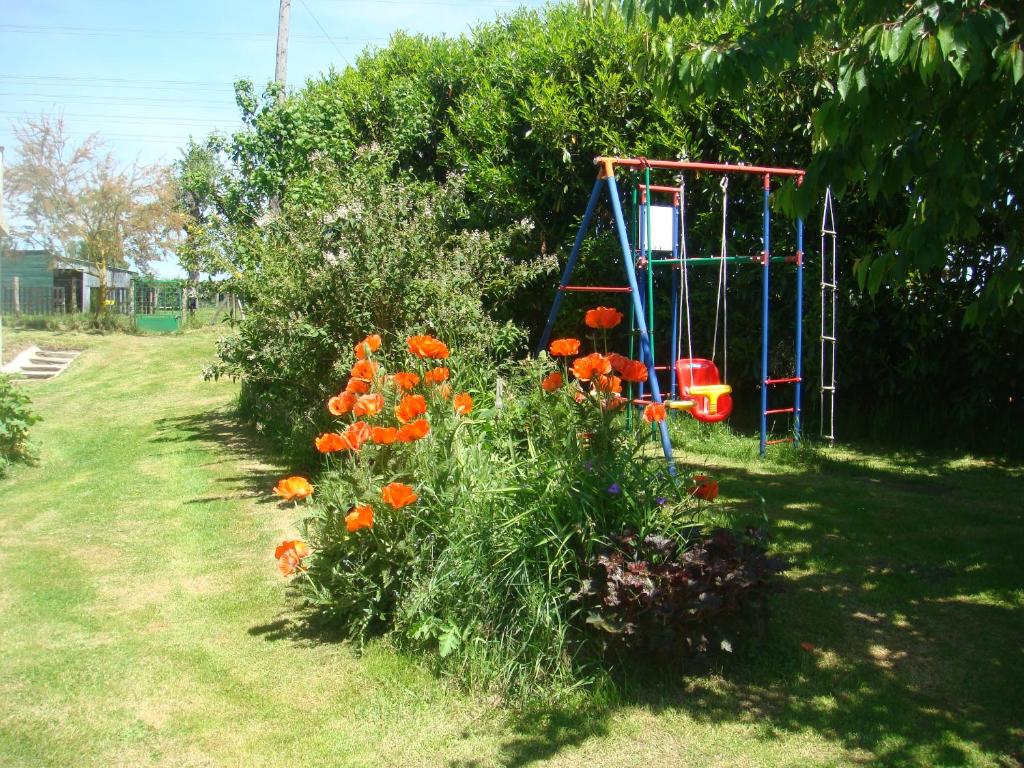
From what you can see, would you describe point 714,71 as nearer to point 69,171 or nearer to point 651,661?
point 651,661

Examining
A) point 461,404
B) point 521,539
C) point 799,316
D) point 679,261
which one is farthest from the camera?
point 799,316

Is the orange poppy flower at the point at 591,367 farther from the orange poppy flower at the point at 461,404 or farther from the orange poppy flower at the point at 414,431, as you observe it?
the orange poppy flower at the point at 414,431

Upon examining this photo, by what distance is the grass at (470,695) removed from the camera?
3.62 meters

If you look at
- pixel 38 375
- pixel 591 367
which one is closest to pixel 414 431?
pixel 591 367

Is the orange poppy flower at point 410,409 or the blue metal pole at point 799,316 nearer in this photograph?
the orange poppy flower at point 410,409

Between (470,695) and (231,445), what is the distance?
22.2 feet

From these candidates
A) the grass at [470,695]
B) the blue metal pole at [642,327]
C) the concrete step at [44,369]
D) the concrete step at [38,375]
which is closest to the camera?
the grass at [470,695]

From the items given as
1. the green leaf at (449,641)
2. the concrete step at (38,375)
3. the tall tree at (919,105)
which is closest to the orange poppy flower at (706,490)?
the tall tree at (919,105)

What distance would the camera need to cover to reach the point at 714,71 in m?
4.29

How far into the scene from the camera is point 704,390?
25.3 feet

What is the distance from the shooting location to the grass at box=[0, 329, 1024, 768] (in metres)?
3.62

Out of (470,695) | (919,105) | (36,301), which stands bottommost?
(470,695)

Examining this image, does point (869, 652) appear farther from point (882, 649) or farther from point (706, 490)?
point (706, 490)

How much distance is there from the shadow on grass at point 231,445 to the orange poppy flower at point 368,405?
3168 mm
